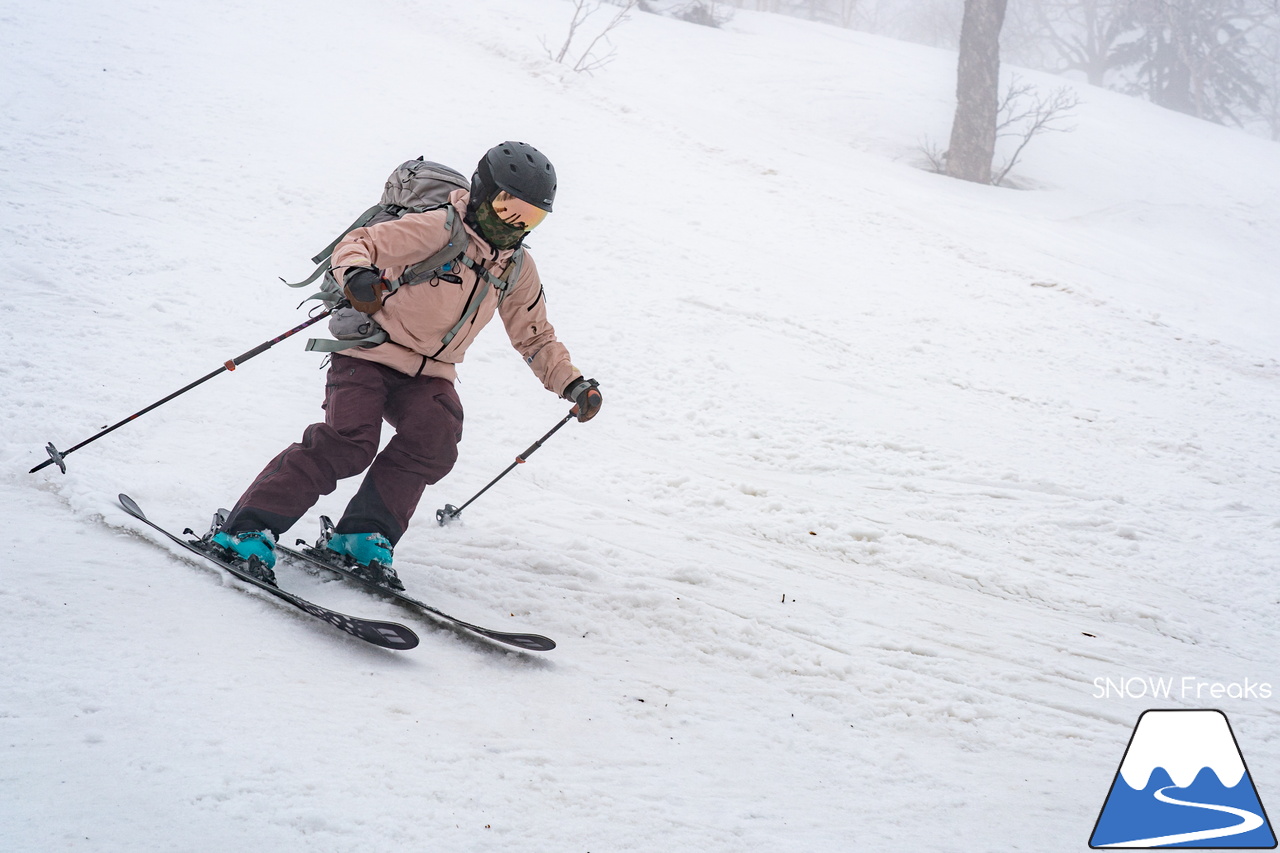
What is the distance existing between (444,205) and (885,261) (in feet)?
22.5

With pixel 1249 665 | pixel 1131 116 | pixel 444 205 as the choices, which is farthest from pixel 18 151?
pixel 1131 116

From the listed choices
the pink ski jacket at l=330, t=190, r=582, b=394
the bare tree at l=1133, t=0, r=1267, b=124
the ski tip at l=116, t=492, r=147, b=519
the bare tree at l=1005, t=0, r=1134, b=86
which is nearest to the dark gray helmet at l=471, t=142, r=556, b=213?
the pink ski jacket at l=330, t=190, r=582, b=394

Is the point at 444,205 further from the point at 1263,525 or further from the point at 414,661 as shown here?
the point at 1263,525

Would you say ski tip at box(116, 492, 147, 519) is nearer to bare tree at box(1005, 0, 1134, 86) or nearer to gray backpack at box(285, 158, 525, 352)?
gray backpack at box(285, 158, 525, 352)

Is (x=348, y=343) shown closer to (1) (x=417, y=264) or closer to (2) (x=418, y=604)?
(1) (x=417, y=264)

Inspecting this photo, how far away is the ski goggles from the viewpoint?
10.6 ft

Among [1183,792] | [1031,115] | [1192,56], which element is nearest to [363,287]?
[1183,792]

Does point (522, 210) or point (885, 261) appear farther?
point (885, 261)

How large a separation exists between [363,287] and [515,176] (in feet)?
2.41

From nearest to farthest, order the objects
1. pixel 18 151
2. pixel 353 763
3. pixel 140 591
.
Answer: pixel 353 763 < pixel 140 591 < pixel 18 151

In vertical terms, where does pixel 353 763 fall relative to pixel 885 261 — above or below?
below

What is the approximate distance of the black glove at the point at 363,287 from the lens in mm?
2970

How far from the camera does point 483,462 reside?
16.4 ft

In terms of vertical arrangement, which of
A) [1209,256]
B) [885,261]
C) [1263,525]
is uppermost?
[1209,256]
